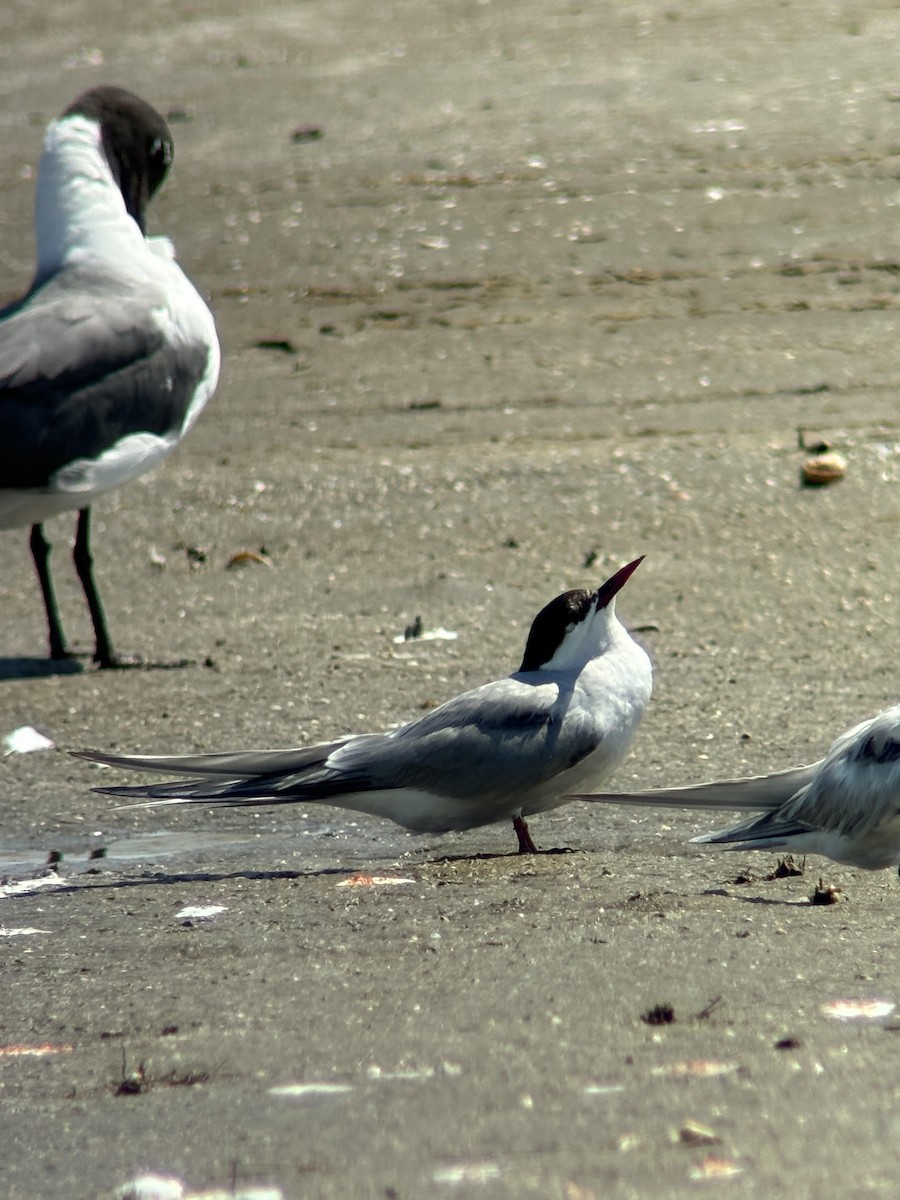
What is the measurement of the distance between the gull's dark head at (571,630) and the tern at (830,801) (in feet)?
1.44

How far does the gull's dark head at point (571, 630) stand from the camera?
5184 mm

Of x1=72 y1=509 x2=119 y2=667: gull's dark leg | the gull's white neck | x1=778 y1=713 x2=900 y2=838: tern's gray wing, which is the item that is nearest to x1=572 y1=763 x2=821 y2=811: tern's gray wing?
x1=778 y1=713 x2=900 y2=838: tern's gray wing

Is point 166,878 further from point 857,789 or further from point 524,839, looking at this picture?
point 857,789

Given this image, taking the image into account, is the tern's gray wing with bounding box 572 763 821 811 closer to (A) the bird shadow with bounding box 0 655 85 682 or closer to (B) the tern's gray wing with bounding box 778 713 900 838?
(B) the tern's gray wing with bounding box 778 713 900 838

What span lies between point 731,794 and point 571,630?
632 millimetres

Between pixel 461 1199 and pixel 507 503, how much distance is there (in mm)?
6400

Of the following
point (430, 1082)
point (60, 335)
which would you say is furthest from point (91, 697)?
point (430, 1082)

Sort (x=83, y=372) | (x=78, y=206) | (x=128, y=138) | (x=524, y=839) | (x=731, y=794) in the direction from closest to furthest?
(x=731, y=794) → (x=524, y=839) → (x=83, y=372) → (x=78, y=206) → (x=128, y=138)

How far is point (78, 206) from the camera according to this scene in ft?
26.4

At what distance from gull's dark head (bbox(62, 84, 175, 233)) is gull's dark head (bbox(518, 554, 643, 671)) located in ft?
13.2

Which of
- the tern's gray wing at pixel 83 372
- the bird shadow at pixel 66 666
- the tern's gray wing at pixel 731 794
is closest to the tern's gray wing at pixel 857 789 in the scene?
the tern's gray wing at pixel 731 794

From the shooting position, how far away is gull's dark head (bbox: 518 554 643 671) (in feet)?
17.0

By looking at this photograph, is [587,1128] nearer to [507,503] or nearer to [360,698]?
[360,698]

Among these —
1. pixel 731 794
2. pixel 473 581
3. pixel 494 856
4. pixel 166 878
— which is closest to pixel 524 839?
pixel 494 856
